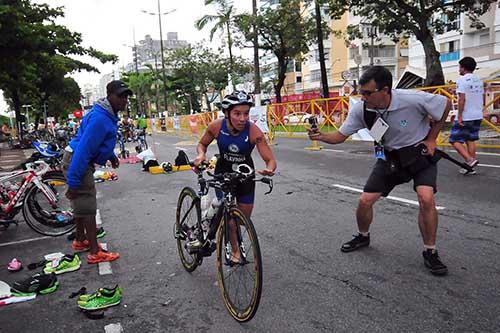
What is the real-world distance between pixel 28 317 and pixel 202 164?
1909 mm

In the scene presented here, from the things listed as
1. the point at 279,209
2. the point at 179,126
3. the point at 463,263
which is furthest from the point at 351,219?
the point at 179,126

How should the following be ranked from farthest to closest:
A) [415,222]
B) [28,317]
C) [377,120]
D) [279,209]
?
[279,209]
[415,222]
[377,120]
[28,317]

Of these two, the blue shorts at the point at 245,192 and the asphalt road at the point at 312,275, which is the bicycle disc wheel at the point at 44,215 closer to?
→ the asphalt road at the point at 312,275

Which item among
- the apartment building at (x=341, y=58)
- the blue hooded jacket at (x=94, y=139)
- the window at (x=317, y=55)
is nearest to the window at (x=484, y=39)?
the apartment building at (x=341, y=58)

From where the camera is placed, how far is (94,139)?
436 centimetres

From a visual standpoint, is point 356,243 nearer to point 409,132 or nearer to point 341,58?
point 409,132

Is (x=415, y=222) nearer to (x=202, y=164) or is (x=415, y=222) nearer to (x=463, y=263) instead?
(x=463, y=263)

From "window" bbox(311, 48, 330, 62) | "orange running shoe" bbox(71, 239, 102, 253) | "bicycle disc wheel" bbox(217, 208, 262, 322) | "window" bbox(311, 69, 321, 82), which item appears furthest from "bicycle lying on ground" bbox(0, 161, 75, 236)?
"window" bbox(311, 69, 321, 82)

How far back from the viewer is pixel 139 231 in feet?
19.2

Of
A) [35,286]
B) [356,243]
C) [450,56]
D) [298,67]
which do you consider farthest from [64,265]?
[298,67]

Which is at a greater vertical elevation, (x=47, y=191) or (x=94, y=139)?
(x=94, y=139)

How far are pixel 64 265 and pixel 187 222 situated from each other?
1452mm

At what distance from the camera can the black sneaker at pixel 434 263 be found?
12.4 ft

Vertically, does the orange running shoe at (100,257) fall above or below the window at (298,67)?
below
